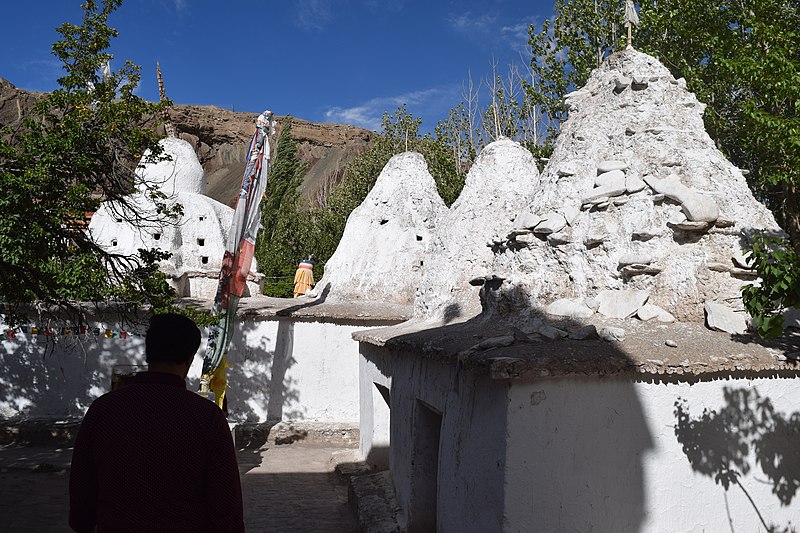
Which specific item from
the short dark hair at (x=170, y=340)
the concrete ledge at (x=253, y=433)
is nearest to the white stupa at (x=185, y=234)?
the concrete ledge at (x=253, y=433)

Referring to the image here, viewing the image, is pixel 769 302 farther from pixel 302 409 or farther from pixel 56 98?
pixel 302 409

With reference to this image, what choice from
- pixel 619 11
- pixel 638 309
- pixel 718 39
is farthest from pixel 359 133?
pixel 638 309

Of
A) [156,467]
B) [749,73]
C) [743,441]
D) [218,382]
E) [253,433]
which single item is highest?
[749,73]

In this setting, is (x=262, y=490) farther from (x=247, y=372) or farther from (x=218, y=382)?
(x=247, y=372)

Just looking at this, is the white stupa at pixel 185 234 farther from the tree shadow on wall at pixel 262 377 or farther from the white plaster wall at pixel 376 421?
the white plaster wall at pixel 376 421

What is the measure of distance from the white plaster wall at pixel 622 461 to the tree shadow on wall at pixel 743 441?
0.02 m

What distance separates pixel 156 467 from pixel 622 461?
3139mm

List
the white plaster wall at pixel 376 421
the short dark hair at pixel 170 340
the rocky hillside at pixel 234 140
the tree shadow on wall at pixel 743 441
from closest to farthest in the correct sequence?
the short dark hair at pixel 170 340 < the tree shadow on wall at pixel 743 441 < the white plaster wall at pixel 376 421 < the rocky hillside at pixel 234 140

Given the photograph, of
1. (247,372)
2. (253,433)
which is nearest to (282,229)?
(247,372)

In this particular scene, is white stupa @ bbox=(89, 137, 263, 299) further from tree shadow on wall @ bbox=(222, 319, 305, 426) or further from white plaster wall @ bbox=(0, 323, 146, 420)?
tree shadow on wall @ bbox=(222, 319, 305, 426)

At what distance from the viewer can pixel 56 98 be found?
674 cm

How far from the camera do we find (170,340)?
8.51ft

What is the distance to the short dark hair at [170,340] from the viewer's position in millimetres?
2578

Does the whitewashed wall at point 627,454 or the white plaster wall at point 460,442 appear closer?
the whitewashed wall at point 627,454
